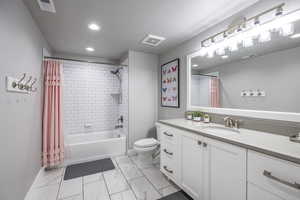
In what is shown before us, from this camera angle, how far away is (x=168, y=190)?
5.84ft

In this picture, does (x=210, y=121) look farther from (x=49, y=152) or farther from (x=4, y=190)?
(x=49, y=152)

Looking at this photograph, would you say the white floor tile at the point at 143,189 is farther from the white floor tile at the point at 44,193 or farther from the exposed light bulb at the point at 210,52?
the exposed light bulb at the point at 210,52

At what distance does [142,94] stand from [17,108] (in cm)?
207

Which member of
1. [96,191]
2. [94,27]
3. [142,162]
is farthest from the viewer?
[142,162]

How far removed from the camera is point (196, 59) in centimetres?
224

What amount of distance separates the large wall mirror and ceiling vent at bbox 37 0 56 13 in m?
2.00

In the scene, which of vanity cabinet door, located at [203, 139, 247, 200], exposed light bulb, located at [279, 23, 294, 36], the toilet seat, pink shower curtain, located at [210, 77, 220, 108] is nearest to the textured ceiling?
exposed light bulb, located at [279, 23, 294, 36]

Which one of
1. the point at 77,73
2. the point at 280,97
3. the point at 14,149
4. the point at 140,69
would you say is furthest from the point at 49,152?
the point at 280,97

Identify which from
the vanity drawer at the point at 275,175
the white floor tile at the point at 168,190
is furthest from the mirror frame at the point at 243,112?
the white floor tile at the point at 168,190

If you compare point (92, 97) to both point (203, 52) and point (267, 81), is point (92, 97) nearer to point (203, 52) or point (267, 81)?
point (203, 52)

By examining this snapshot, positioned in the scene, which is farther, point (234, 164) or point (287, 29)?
point (287, 29)

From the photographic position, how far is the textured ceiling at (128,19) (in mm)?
1507

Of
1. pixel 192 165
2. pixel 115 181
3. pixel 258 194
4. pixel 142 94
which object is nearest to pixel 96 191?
pixel 115 181

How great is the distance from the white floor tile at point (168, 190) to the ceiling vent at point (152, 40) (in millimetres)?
2353
